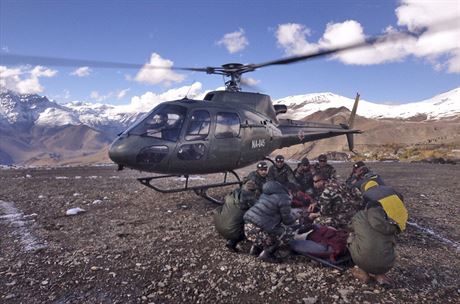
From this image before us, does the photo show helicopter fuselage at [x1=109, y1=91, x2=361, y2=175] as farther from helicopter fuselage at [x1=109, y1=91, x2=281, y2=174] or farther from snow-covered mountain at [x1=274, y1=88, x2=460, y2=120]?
snow-covered mountain at [x1=274, y1=88, x2=460, y2=120]

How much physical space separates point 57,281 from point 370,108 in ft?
593

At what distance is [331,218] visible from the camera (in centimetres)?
717

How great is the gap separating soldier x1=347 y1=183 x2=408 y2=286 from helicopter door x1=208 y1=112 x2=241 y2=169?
14.7 ft

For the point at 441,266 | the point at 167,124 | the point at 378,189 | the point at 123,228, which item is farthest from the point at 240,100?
the point at 441,266

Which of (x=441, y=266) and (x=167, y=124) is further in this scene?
(x=167, y=124)

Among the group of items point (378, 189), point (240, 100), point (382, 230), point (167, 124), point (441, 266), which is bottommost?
point (441, 266)

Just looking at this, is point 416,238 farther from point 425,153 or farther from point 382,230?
point 425,153

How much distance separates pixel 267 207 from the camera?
18.8ft

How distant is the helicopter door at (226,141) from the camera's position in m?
8.76

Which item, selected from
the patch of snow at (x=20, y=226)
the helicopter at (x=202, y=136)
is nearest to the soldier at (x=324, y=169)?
the helicopter at (x=202, y=136)

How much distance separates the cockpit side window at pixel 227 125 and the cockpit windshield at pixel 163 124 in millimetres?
1012

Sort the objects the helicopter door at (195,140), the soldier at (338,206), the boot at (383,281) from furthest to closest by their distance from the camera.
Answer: the helicopter door at (195,140)
the soldier at (338,206)
the boot at (383,281)

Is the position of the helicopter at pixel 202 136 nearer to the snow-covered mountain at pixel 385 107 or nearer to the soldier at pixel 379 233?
the soldier at pixel 379 233

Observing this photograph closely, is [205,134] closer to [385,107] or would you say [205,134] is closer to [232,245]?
[232,245]
